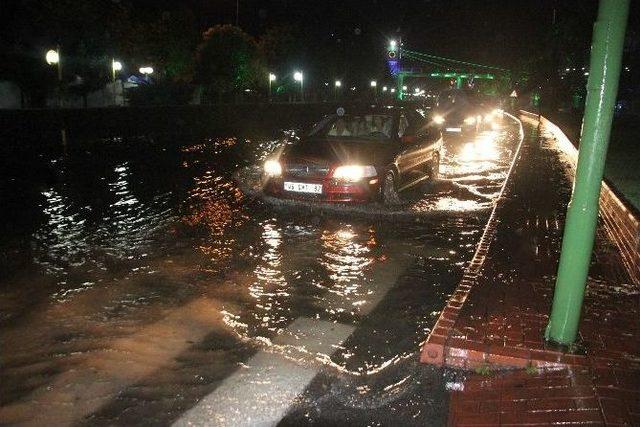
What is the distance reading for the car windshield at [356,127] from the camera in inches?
384

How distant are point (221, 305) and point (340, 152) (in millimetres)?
4435

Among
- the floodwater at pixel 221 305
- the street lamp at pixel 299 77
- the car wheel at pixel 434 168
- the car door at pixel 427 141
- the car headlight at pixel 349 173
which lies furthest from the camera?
the street lamp at pixel 299 77

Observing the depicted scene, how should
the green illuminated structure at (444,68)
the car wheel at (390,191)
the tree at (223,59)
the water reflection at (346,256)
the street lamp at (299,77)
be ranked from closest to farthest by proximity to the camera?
1. the water reflection at (346,256)
2. the car wheel at (390,191)
3. the tree at (223,59)
4. the street lamp at (299,77)
5. the green illuminated structure at (444,68)

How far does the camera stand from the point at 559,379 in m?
3.54

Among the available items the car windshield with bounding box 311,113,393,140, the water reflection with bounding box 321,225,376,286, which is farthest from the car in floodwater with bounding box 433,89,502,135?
the water reflection with bounding box 321,225,376,286

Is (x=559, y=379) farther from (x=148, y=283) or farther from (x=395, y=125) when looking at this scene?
(x=395, y=125)

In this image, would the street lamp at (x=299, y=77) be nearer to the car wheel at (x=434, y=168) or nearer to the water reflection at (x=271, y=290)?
the car wheel at (x=434, y=168)

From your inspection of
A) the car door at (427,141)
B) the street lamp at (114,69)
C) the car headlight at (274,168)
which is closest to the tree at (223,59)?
the street lamp at (114,69)

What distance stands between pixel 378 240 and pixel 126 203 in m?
4.58

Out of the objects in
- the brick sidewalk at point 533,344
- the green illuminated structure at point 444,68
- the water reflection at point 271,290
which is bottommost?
the water reflection at point 271,290

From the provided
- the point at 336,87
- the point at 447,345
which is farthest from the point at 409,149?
the point at 336,87

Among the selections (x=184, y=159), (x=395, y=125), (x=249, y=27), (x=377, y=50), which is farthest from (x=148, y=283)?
(x=377, y=50)

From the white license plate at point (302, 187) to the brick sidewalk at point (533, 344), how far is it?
3.04m

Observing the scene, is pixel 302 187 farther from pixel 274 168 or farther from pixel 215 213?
pixel 215 213
